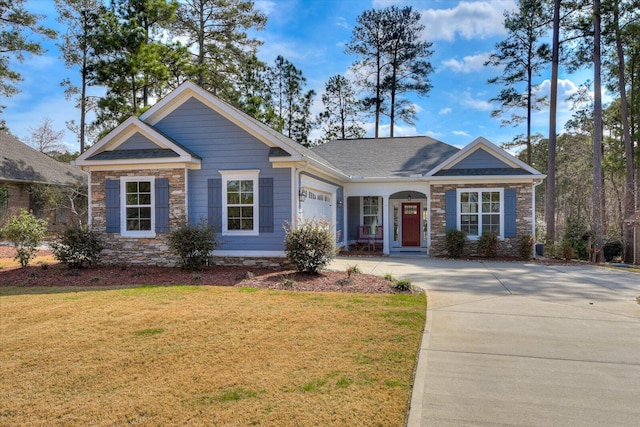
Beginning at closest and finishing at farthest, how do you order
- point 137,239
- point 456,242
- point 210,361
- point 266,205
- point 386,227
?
point 210,361
point 266,205
point 137,239
point 456,242
point 386,227

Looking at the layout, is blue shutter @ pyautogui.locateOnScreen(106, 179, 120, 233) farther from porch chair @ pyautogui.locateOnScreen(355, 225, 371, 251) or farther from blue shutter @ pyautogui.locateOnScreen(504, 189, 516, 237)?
blue shutter @ pyautogui.locateOnScreen(504, 189, 516, 237)

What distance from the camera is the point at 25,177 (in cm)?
2075

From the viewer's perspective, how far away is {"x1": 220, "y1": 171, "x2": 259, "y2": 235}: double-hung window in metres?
10.8

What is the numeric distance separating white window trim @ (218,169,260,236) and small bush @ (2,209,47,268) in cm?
528

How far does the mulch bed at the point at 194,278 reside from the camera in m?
8.26

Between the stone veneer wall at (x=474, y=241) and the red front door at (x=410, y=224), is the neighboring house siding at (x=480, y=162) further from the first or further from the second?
the red front door at (x=410, y=224)

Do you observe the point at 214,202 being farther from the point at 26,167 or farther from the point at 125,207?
the point at 26,167

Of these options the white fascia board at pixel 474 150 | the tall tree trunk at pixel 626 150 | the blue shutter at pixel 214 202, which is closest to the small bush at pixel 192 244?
the blue shutter at pixel 214 202

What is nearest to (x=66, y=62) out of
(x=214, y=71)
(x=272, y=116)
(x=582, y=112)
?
(x=214, y=71)

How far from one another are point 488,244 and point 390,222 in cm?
459

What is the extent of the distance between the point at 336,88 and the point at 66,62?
60.2 feet

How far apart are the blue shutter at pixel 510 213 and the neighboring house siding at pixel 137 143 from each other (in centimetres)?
1167

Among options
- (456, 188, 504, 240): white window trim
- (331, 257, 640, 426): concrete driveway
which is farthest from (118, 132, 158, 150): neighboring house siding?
(456, 188, 504, 240): white window trim

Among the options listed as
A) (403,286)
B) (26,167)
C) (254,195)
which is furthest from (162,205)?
(26,167)
